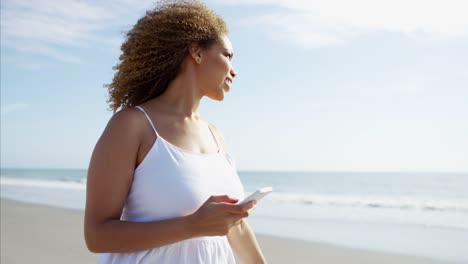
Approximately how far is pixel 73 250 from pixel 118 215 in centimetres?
581

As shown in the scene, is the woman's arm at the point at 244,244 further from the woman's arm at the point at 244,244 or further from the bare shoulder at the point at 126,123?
the bare shoulder at the point at 126,123

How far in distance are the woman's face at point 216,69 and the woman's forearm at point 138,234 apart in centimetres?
53

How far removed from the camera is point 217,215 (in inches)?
63.8

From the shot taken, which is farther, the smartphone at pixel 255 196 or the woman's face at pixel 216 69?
the woman's face at pixel 216 69

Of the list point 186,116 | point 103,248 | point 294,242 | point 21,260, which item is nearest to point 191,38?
point 186,116

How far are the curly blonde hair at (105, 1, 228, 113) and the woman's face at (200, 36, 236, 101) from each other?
1.4 inches

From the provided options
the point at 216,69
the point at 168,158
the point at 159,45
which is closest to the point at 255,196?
the point at 168,158

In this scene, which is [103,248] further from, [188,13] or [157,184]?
[188,13]

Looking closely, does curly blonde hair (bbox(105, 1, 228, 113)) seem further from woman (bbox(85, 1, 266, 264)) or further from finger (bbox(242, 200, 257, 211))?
finger (bbox(242, 200, 257, 211))

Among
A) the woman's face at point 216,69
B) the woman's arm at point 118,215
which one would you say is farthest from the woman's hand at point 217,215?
the woman's face at point 216,69

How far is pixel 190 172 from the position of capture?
180cm

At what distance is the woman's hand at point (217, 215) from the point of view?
1.61 metres

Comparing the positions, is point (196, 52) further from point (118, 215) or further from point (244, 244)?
point (244, 244)

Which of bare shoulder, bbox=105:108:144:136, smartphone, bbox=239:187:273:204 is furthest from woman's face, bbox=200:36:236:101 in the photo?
smartphone, bbox=239:187:273:204
